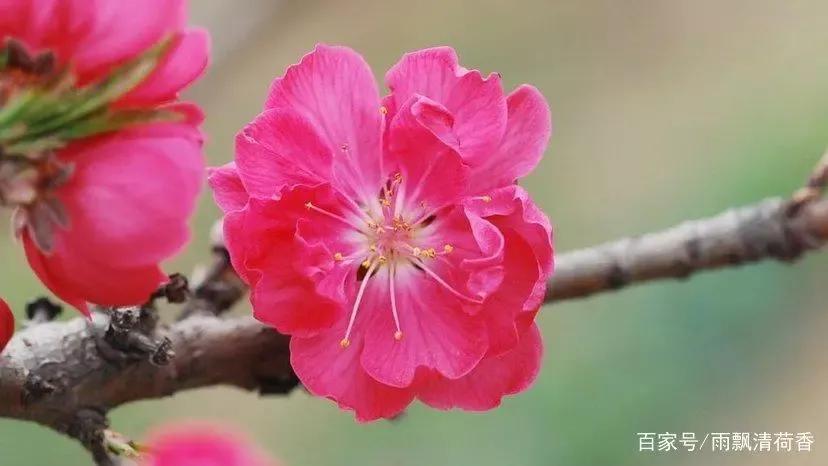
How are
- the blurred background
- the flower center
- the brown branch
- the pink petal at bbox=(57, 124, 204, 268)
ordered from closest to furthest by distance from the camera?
the pink petal at bbox=(57, 124, 204, 268) < the flower center < the brown branch < the blurred background

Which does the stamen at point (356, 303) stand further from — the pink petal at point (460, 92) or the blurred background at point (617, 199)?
the blurred background at point (617, 199)

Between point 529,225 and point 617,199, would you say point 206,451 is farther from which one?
point 617,199

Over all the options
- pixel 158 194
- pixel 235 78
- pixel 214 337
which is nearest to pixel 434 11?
pixel 235 78

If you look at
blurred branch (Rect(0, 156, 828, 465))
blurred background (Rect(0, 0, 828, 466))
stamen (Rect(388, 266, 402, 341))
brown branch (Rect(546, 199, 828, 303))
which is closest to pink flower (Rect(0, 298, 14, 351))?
blurred branch (Rect(0, 156, 828, 465))

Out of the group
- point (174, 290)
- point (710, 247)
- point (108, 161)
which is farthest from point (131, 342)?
point (710, 247)

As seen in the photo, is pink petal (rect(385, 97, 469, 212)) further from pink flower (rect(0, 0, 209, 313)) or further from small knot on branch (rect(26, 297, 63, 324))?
small knot on branch (rect(26, 297, 63, 324))
